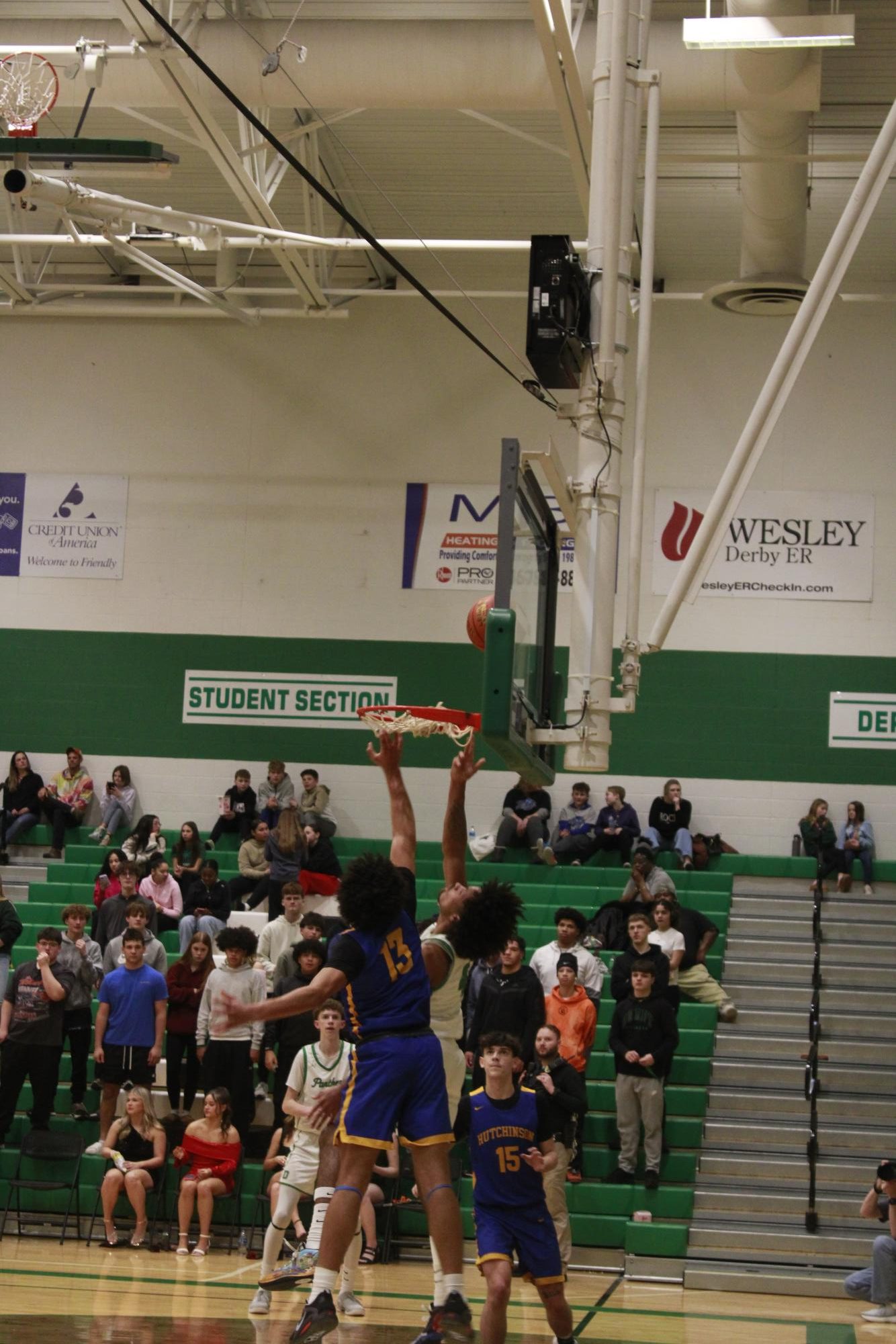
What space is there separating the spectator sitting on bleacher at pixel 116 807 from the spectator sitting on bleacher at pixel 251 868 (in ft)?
6.93

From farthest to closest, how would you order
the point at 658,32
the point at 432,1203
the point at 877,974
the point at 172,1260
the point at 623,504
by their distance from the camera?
the point at 623,504
the point at 877,974
the point at 658,32
the point at 172,1260
the point at 432,1203

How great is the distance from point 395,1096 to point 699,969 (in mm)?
9061

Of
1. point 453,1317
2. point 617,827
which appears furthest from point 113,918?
point 453,1317

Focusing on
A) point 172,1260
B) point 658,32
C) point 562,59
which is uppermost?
point 658,32

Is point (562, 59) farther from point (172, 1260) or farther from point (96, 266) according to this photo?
point (96, 266)

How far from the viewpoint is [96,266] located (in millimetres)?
21297

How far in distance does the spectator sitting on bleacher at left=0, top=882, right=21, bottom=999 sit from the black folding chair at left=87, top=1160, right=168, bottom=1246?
2068mm

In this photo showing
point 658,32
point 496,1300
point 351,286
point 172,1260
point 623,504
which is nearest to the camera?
point 496,1300

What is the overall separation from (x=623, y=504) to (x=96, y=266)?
25.6ft

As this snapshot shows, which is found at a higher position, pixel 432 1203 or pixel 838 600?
pixel 838 600

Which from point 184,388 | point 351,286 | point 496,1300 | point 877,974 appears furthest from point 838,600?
point 496,1300

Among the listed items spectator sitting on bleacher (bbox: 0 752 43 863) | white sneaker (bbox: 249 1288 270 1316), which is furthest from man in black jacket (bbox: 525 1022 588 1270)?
spectator sitting on bleacher (bbox: 0 752 43 863)

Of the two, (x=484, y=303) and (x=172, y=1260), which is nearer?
(x=172, y=1260)

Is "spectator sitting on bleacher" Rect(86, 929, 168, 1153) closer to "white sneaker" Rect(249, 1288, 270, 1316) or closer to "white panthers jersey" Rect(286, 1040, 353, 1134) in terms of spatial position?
"white panthers jersey" Rect(286, 1040, 353, 1134)
